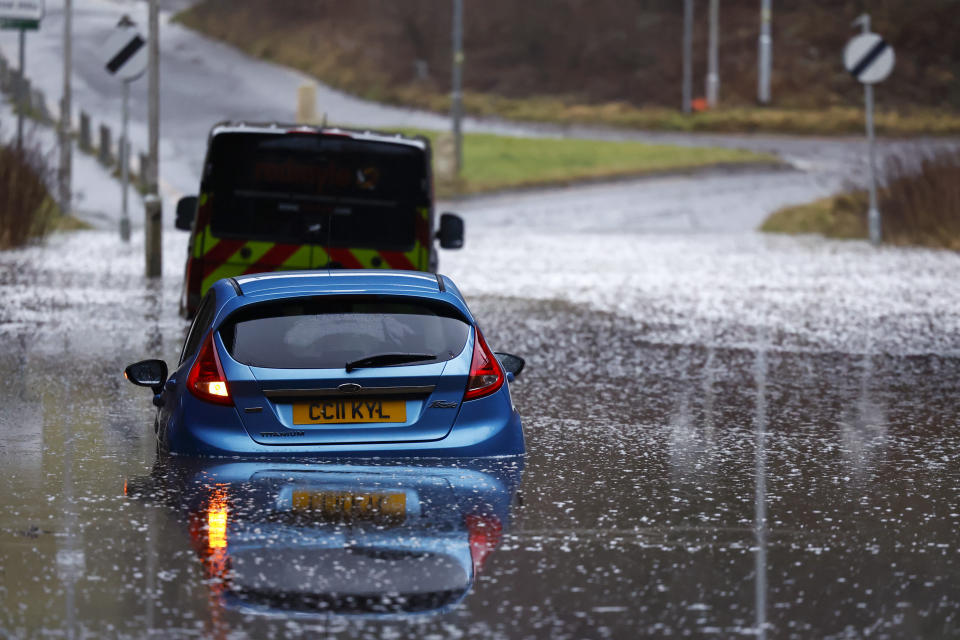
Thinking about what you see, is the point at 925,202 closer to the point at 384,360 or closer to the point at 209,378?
the point at 384,360

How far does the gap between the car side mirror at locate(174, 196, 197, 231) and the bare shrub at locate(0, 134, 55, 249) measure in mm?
9826

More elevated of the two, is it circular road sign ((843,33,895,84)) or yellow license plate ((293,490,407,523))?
yellow license plate ((293,490,407,523))

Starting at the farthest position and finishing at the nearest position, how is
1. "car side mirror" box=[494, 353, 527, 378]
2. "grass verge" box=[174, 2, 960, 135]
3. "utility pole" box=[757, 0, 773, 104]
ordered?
"utility pole" box=[757, 0, 773, 104], "grass verge" box=[174, 2, 960, 135], "car side mirror" box=[494, 353, 527, 378]

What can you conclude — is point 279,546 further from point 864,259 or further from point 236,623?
point 864,259

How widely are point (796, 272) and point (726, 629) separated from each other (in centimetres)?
2014

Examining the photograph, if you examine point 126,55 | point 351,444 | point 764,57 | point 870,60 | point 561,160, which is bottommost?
point 561,160

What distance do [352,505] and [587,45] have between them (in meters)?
72.6

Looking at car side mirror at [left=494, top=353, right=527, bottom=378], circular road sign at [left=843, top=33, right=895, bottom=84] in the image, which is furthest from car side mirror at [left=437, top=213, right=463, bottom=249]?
circular road sign at [left=843, top=33, right=895, bottom=84]

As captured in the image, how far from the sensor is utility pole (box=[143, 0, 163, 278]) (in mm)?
23406

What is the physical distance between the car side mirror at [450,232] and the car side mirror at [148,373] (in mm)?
8133

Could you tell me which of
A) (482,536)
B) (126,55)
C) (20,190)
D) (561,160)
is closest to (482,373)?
(482,536)

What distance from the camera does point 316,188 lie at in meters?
15.4

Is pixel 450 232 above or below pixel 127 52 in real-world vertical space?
below

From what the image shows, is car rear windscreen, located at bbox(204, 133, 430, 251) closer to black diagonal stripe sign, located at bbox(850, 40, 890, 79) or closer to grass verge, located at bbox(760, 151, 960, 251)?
grass verge, located at bbox(760, 151, 960, 251)
